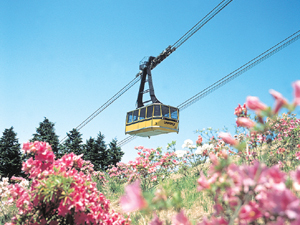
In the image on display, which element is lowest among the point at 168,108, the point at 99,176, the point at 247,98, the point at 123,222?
the point at 123,222

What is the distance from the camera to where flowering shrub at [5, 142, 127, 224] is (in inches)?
107

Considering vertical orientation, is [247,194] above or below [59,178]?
below

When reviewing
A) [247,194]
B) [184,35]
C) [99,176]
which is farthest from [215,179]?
[184,35]

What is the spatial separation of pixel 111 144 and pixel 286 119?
19267 millimetres

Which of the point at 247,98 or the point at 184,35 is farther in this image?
the point at 184,35

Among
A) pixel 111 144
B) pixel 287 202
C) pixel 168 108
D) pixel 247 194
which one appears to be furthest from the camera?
pixel 111 144

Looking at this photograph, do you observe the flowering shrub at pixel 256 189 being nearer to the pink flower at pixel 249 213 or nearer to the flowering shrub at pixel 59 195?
the pink flower at pixel 249 213

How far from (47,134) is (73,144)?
3357 mm

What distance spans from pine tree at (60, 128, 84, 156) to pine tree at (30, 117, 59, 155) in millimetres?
1073

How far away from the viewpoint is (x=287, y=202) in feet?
3.00

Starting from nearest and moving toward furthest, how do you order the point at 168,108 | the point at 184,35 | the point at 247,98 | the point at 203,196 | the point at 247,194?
1. the point at 247,194
2. the point at 247,98
3. the point at 203,196
4. the point at 168,108
5. the point at 184,35

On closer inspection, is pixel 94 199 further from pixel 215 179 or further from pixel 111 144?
pixel 111 144

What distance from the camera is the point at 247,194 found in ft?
3.80

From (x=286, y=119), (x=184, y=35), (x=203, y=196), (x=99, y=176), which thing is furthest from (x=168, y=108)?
(x=184, y=35)
